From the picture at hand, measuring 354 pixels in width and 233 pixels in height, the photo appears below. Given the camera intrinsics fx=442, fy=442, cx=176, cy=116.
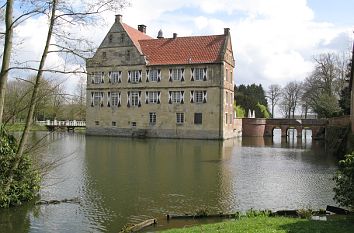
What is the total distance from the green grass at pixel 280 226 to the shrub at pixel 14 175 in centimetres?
514

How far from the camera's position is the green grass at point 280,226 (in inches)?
370

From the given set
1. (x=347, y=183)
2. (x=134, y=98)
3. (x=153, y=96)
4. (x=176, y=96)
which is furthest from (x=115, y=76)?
(x=347, y=183)

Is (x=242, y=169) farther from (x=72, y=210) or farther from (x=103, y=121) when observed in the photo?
(x=103, y=121)

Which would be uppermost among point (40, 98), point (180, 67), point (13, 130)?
point (180, 67)

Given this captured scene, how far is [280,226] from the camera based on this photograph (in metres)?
9.83

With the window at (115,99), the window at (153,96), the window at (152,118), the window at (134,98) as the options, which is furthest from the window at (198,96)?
the window at (115,99)

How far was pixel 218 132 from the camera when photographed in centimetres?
4638

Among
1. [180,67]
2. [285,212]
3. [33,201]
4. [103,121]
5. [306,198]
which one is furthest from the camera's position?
[103,121]

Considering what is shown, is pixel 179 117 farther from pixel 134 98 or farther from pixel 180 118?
pixel 134 98

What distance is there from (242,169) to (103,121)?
3268 centimetres

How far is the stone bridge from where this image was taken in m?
54.4

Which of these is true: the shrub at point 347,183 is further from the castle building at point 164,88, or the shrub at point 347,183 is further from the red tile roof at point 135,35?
the red tile roof at point 135,35

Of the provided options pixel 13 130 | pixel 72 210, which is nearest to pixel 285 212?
pixel 72 210

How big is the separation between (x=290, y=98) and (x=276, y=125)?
2627cm
